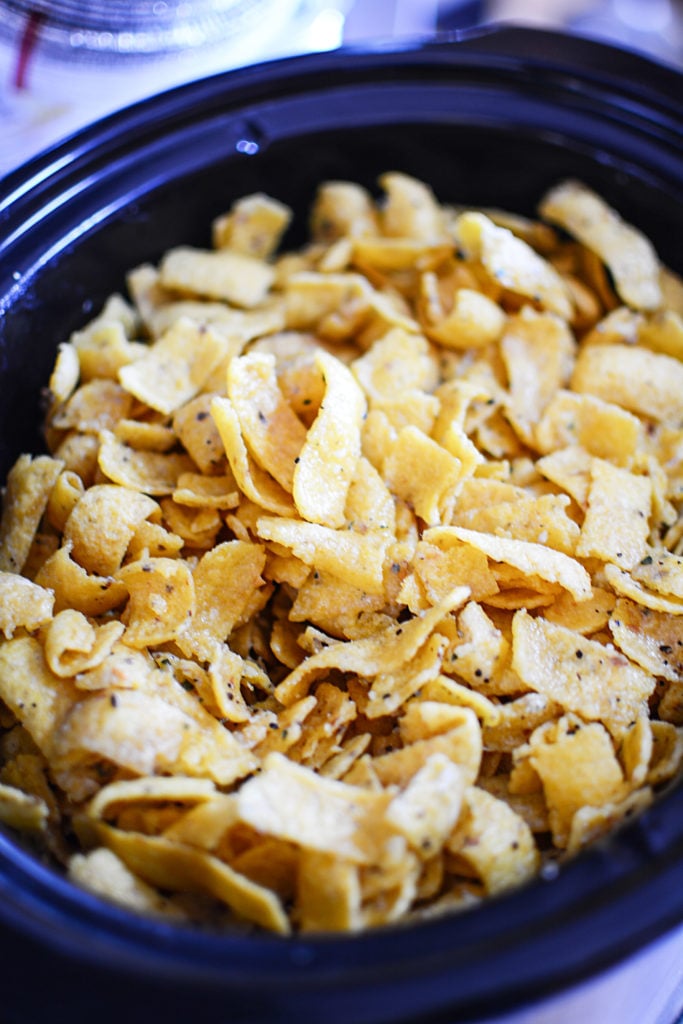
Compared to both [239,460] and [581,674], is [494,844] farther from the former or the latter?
[239,460]

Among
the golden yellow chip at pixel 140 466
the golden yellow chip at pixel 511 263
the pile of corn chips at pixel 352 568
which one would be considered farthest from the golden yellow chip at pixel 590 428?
the golden yellow chip at pixel 140 466

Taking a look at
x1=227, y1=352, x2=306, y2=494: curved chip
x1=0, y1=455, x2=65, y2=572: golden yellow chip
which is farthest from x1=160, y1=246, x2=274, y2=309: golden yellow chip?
x1=0, y1=455, x2=65, y2=572: golden yellow chip

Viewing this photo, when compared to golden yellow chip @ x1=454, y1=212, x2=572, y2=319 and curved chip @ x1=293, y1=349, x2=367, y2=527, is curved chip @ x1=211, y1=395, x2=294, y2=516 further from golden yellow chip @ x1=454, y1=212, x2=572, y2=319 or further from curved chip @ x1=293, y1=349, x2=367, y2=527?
golden yellow chip @ x1=454, y1=212, x2=572, y2=319

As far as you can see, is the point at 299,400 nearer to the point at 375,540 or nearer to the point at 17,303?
the point at 375,540

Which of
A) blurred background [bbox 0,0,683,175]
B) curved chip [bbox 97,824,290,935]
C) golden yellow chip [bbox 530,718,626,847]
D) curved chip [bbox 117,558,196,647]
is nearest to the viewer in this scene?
curved chip [bbox 97,824,290,935]

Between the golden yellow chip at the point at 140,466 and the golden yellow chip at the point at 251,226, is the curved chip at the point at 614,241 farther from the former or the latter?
the golden yellow chip at the point at 140,466

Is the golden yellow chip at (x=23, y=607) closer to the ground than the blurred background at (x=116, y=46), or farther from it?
closer to the ground
